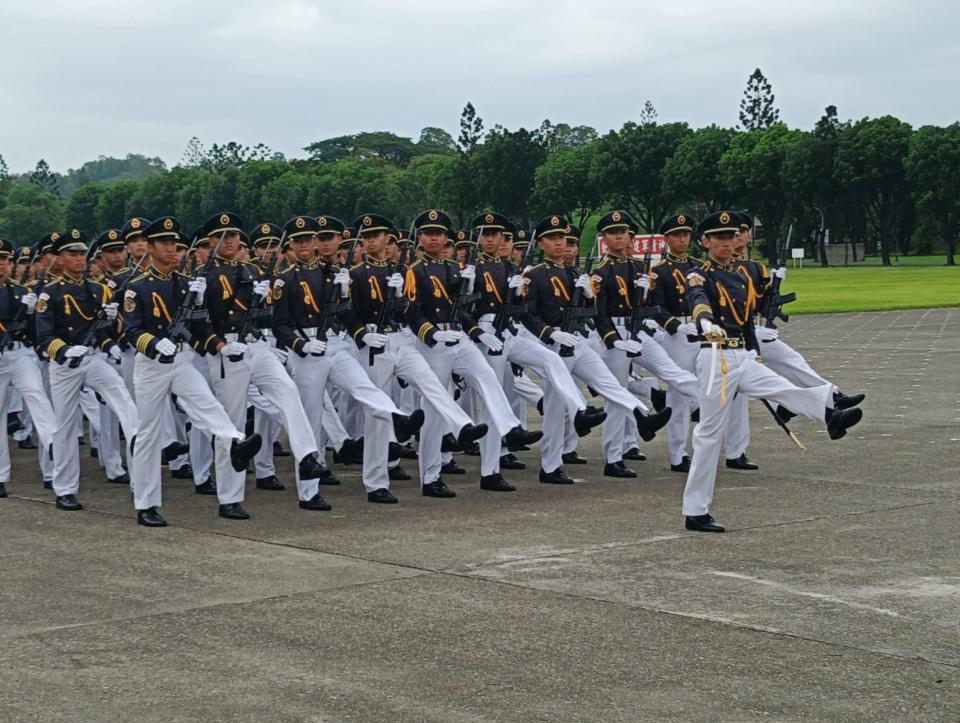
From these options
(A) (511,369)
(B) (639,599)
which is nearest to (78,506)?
(A) (511,369)

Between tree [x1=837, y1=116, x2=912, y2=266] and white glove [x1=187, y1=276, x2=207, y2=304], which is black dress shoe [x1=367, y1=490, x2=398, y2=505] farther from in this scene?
tree [x1=837, y1=116, x2=912, y2=266]

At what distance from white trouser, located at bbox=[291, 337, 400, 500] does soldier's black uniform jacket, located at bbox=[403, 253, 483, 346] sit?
626 mm

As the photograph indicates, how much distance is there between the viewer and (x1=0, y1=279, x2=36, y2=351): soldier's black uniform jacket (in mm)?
12266

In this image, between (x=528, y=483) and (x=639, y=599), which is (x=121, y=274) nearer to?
(x=528, y=483)

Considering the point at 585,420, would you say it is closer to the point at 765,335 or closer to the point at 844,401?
the point at 765,335

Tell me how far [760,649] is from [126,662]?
9.75ft

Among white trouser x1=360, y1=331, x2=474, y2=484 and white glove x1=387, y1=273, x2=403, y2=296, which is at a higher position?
A: white glove x1=387, y1=273, x2=403, y2=296

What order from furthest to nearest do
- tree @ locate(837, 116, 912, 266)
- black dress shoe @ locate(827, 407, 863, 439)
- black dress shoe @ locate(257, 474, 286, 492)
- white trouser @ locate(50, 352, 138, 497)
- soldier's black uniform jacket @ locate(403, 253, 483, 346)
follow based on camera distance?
1. tree @ locate(837, 116, 912, 266)
2. black dress shoe @ locate(257, 474, 286, 492)
3. soldier's black uniform jacket @ locate(403, 253, 483, 346)
4. white trouser @ locate(50, 352, 138, 497)
5. black dress shoe @ locate(827, 407, 863, 439)

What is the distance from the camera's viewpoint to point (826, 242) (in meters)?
101

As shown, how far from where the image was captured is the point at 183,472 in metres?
13.5

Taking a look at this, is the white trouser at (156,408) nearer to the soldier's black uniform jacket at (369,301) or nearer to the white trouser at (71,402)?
the white trouser at (71,402)

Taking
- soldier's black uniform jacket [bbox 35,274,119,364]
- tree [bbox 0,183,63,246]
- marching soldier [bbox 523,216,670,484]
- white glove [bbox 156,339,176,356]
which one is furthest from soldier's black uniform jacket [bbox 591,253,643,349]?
tree [bbox 0,183,63,246]

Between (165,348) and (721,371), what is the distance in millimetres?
4020

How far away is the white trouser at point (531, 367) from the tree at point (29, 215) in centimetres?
12216
